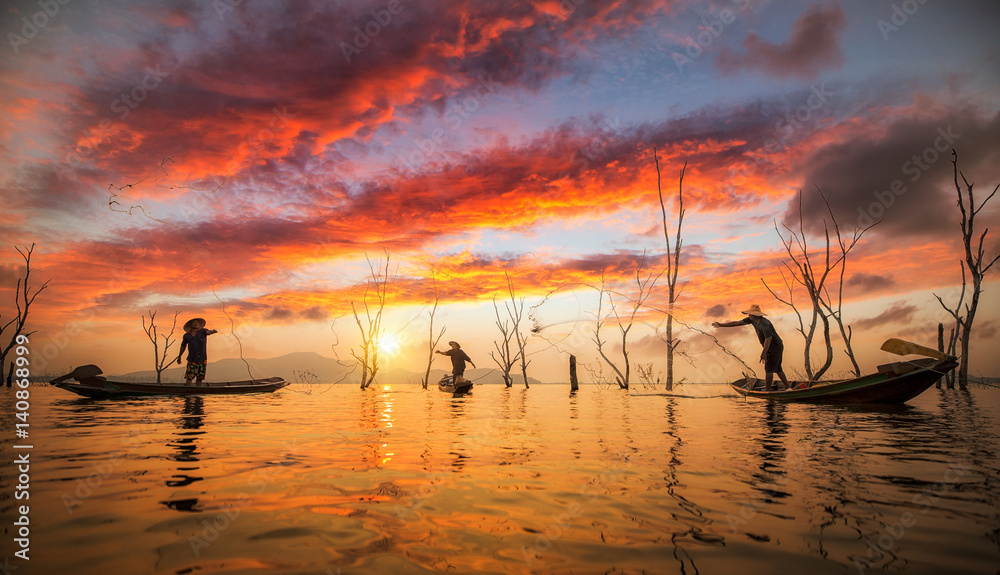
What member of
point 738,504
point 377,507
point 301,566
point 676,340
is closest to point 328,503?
point 377,507

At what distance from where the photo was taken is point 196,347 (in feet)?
57.6

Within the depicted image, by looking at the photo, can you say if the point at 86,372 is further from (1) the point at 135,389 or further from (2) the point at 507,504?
(2) the point at 507,504

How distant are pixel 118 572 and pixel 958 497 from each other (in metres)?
6.26

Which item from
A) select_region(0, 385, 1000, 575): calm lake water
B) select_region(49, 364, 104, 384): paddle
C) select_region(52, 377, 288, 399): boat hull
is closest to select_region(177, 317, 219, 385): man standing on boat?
select_region(52, 377, 288, 399): boat hull

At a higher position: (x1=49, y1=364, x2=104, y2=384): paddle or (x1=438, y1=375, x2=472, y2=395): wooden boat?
(x1=49, y1=364, x2=104, y2=384): paddle

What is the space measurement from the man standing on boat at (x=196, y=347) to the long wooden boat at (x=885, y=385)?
21.0 metres

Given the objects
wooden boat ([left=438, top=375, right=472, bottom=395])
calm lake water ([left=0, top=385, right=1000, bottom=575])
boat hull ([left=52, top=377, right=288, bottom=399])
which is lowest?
wooden boat ([left=438, top=375, right=472, bottom=395])

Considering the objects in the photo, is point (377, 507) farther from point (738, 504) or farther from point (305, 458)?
point (738, 504)

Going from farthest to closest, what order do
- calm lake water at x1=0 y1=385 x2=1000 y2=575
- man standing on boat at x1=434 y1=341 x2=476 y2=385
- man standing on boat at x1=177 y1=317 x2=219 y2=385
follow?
1. man standing on boat at x1=434 y1=341 x2=476 y2=385
2. man standing on boat at x1=177 y1=317 x2=219 y2=385
3. calm lake water at x1=0 y1=385 x2=1000 y2=575

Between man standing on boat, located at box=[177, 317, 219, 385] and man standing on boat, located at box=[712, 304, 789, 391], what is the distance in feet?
61.7

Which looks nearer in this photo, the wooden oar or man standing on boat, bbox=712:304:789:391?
the wooden oar

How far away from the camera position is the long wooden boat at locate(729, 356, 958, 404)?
11.8m

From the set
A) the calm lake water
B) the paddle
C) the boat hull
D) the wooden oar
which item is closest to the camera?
the calm lake water

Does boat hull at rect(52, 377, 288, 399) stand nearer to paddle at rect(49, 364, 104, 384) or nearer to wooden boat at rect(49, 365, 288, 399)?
wooden boat at rect(49, 365, 288, 399)
